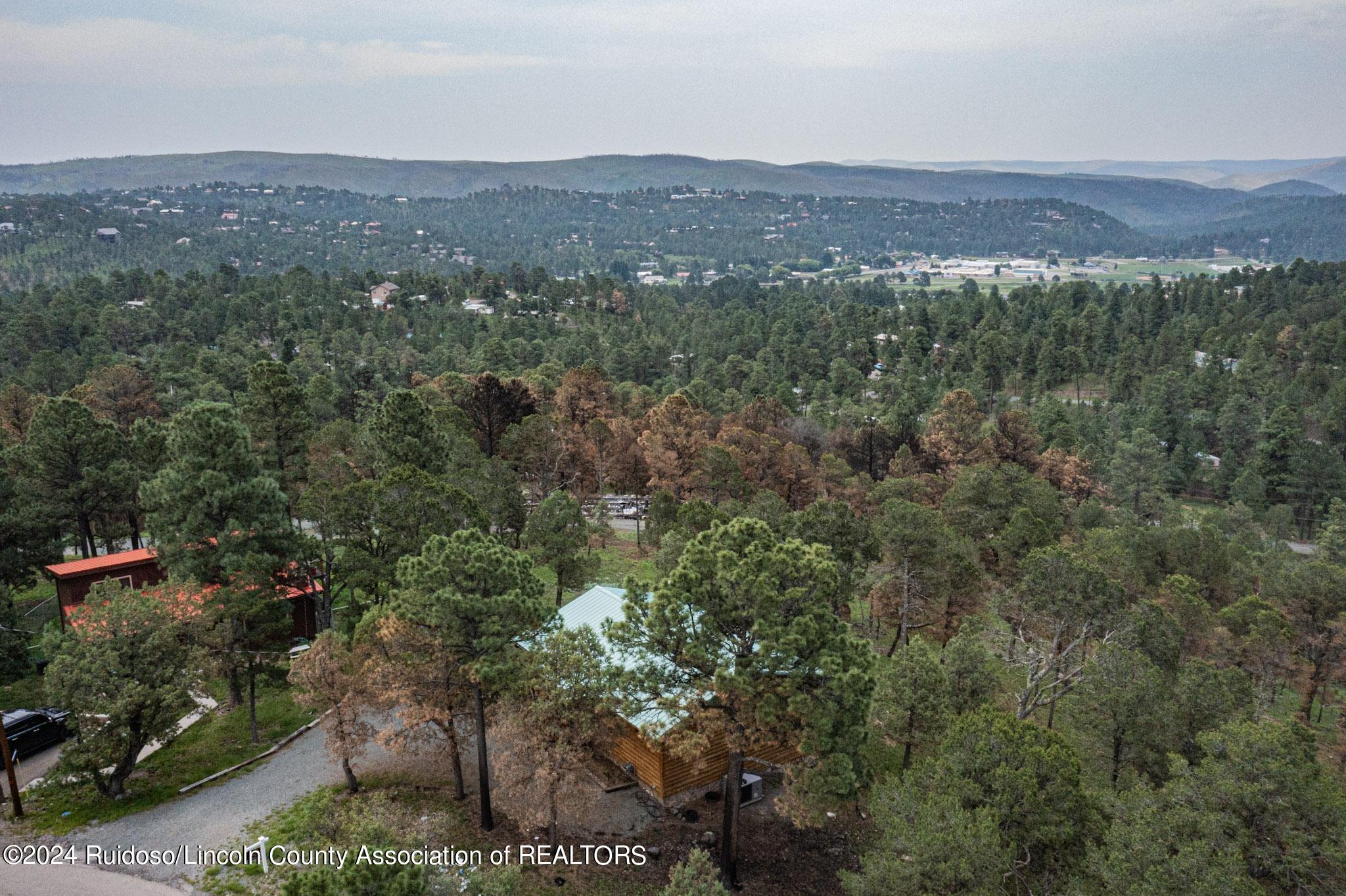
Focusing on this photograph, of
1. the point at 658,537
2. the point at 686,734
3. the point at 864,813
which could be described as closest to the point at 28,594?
the point at 658,537

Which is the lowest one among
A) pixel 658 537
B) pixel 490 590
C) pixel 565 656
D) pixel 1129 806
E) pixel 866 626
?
pixel 866 626

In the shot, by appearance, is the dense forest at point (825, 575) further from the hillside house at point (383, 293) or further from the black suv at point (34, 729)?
the hillside house at point (383, 293)

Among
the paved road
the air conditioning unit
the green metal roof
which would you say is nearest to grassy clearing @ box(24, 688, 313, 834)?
the paved road

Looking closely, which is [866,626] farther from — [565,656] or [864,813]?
[565,656]

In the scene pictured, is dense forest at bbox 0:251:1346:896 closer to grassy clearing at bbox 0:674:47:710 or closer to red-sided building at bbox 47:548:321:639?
grassy clearing at bbox 0:674:47:710

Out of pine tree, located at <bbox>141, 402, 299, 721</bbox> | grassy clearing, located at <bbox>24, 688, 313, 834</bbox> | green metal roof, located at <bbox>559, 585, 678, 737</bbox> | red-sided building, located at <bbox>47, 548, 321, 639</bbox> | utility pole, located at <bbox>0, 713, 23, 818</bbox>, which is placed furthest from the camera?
red-sided building, located at <bbox>47, 548, 321, 639</bbox>

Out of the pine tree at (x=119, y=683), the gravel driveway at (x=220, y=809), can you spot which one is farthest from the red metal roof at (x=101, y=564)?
the gravel driveway at (x=220, y=809)
